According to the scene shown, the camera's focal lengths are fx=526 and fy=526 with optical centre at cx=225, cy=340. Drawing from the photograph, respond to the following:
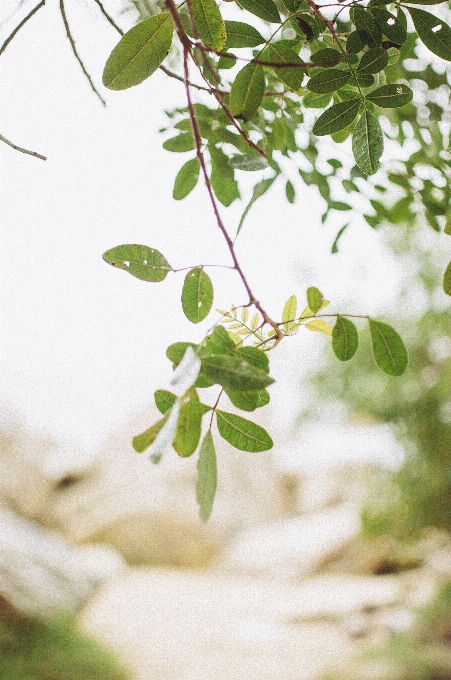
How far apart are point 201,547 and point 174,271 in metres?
5.76

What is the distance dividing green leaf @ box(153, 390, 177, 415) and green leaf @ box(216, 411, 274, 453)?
0.05m

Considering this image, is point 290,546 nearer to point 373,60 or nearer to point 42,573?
point 42,573

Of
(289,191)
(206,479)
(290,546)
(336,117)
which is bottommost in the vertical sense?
(206,479)

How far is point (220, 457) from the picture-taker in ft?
21.5

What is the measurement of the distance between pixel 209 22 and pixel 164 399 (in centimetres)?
34

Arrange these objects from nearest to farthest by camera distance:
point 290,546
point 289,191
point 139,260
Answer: point 139,260, point 289,191, point 290,546

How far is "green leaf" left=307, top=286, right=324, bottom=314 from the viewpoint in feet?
1.53

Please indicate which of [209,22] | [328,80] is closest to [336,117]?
[328,80]

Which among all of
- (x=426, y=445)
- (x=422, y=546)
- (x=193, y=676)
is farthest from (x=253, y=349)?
(x=422, y=546)

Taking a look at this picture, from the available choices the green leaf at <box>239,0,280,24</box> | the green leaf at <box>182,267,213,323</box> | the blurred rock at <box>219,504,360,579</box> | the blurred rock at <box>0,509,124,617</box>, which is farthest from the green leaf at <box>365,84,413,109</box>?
the blurred rock at <box>219,504,360,579</box>

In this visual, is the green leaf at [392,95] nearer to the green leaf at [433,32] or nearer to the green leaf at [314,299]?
the green leaf at [433,32]

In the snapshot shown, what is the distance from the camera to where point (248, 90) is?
0.44m

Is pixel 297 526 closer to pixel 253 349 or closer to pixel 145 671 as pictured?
pixel 145 671

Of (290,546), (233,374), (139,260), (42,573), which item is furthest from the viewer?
(290,546)
